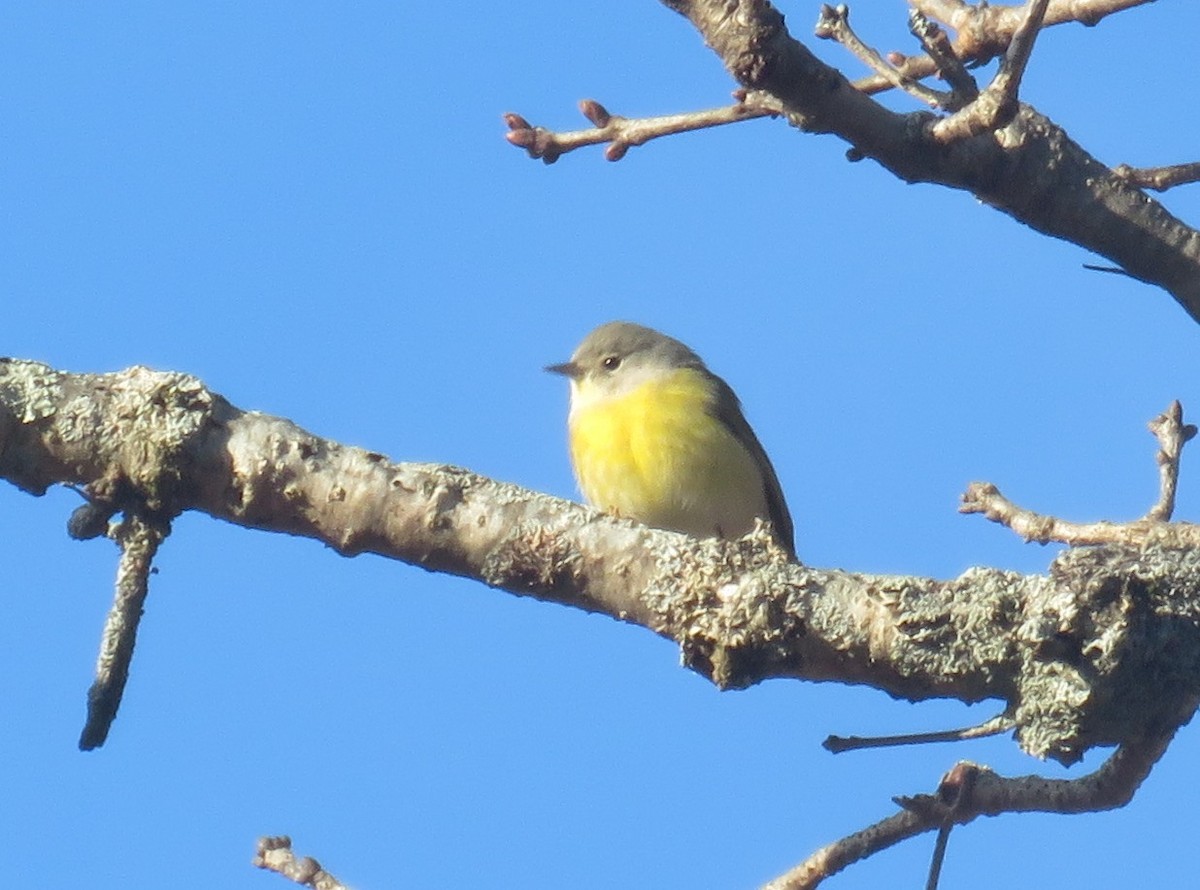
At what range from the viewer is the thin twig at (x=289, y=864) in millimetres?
3939

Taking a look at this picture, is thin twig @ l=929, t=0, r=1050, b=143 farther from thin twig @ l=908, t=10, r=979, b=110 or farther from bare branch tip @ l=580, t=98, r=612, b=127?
bare branch tip @ l=580, t=98, r=612, b=127

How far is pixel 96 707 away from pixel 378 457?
0.83 m

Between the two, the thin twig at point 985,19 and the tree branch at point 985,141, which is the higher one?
the thin twig at point 985,19

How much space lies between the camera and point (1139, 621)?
335 cm

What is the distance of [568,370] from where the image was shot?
938 cm

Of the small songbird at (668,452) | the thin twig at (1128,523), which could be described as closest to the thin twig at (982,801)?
the thin twig at (1128,523)

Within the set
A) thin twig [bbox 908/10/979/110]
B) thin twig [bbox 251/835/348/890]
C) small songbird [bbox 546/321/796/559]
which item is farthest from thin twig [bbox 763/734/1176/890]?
small songbird [bbox 546/321/796/559]

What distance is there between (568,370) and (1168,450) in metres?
4.82

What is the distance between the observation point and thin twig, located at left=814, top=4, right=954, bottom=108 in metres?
3.82

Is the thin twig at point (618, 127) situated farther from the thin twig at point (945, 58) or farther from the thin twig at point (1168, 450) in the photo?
the thin twig at point (1168, 450)

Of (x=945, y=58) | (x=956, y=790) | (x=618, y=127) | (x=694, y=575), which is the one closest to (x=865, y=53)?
(x=945, y=58)

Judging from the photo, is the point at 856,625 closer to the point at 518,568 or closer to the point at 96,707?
the point at 518,568

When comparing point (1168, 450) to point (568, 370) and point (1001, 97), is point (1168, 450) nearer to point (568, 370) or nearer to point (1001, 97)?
point (1001, 97)

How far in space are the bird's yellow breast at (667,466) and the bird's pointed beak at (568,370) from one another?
72 centimetres
